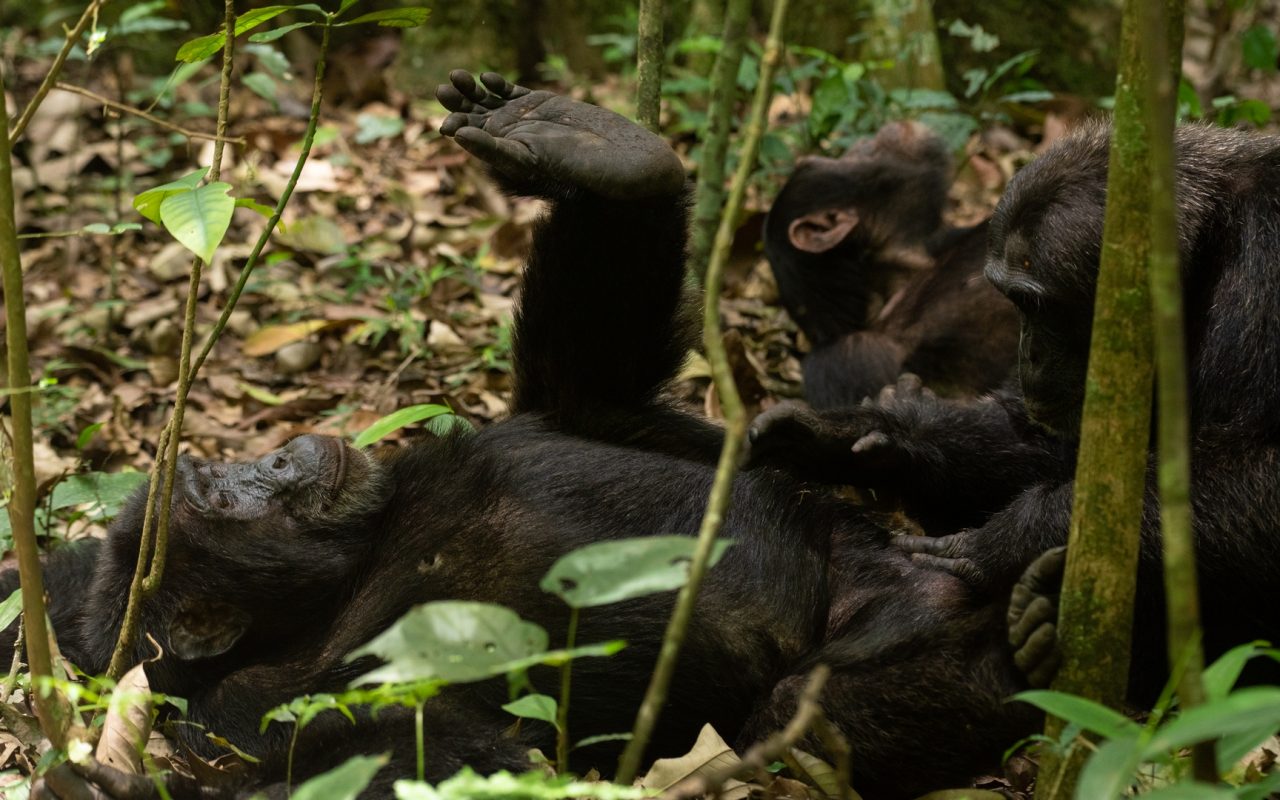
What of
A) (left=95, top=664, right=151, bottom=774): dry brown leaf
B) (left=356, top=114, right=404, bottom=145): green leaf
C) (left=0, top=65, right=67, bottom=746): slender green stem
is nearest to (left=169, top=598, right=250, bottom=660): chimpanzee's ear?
(left=95, top=664, right=151, bottom=774): dry brown leaf

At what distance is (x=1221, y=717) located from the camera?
184 cm

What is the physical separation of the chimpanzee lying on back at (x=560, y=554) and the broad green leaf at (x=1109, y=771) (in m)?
1.49

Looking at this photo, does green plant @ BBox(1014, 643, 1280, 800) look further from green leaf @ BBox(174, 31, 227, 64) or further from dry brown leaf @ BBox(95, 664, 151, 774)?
green leaf @ BBox(174, 31, 227, 64)

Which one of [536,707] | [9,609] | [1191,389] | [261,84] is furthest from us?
[261,84]

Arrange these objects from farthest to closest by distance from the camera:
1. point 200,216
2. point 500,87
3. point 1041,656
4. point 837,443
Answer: point 837,443
point 500,87
point 200,216
point 1041,656

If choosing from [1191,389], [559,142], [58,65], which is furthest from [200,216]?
[1191,389]

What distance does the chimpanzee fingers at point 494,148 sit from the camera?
415 centimetres

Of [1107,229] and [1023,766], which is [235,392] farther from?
[1107,229]

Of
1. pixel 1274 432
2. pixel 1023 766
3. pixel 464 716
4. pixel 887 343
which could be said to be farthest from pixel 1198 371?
pixel 887 343

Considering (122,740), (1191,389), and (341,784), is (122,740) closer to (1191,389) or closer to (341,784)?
(341,784)

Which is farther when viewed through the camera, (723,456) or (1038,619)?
(1038,619)

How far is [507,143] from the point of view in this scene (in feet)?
13.7

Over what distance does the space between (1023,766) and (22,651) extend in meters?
3.04

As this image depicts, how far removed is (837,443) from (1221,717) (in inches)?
109
